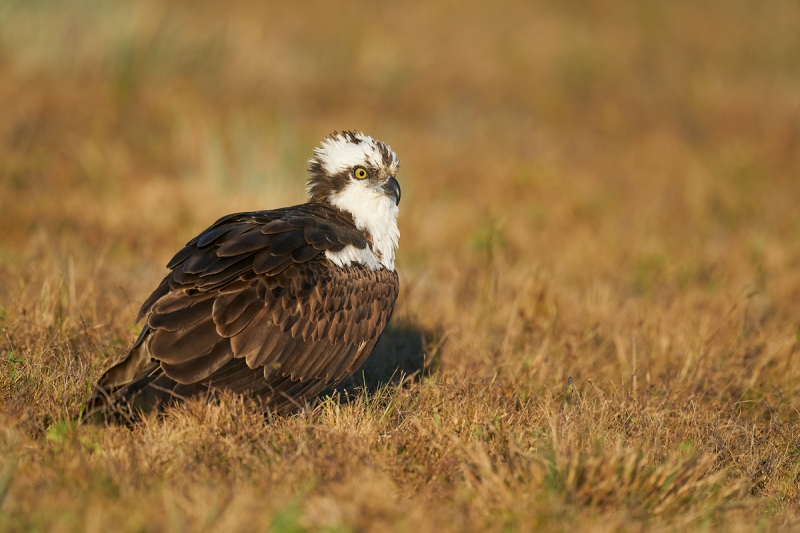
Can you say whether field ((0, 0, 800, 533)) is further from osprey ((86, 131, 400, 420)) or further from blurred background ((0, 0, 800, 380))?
osprey ((86, 131, 400, 420))

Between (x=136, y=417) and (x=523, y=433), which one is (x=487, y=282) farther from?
(x=136, y=417)

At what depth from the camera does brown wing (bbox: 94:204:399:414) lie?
454cm

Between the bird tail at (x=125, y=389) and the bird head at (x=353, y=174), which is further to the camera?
the bird head at (x=353, y=174)

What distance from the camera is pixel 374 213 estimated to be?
581 cm

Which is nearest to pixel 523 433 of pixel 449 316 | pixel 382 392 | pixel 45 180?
pixel 382 392

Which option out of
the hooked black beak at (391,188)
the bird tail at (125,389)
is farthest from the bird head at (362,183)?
the bird tail at (125,389)

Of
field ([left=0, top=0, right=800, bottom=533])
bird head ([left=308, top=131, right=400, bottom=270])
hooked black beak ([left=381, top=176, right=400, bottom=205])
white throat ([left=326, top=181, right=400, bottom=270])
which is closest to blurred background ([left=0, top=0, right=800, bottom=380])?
field ([left=0, top=0, right=800, bottom=533])

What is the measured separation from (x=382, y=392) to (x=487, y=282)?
2.35 m

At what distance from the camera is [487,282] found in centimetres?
732

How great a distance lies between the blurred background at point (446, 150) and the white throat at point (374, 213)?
3.53 ft

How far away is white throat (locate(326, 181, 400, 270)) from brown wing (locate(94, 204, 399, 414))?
1.25ft

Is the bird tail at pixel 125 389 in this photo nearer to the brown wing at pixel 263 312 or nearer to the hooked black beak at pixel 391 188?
the brown wing at pixel 263 312

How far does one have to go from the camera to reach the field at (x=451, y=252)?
3.87 m

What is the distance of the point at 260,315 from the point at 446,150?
884cm
